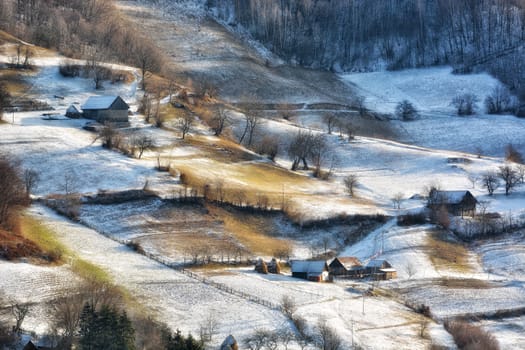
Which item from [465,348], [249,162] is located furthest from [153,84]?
[465,348]

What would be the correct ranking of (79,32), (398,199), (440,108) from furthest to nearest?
(440,108) < (79,32) < (398,199)

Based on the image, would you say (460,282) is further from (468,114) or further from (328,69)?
(328,69)

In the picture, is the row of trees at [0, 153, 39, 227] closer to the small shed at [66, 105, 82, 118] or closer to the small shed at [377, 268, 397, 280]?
the small shed at [66, 105, 82, 118]

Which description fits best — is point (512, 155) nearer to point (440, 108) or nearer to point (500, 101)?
point (440, 108)

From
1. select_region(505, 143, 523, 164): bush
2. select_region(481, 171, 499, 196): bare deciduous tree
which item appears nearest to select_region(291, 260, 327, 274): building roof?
select_region(481, 171, 499, 196): bare deciduous tree

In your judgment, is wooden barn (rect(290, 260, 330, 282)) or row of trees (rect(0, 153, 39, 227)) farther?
wooden barn (rect(290, 260, 330, 282))

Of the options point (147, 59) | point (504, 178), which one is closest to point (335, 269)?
point (504, 178)

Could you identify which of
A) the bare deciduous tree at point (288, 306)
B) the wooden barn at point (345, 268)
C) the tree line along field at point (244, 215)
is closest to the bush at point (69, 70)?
the tree line along field at point (244, 215)
